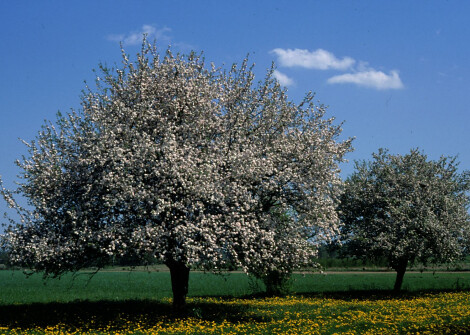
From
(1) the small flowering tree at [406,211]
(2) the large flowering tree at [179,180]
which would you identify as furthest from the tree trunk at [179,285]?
(1) the small flowering tree at [406,211]

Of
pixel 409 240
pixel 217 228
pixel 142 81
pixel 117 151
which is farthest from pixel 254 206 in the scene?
pixel 409 240

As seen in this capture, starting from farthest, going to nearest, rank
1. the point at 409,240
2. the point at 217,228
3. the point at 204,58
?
the point at 409,240, the point at 204,58, the point at 217,228

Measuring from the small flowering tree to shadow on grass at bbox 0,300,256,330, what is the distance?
53.8 ft

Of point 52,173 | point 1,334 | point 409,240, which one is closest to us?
point 1,334

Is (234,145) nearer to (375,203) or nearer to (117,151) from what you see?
(117,151)

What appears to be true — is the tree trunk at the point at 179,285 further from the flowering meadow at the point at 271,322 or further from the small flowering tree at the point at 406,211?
the small flowering tree at the point at 406,211

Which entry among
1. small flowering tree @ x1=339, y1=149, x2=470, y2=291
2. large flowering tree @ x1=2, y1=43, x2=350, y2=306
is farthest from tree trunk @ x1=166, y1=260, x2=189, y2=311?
small flowering tree @ x1=339, y1=149, x2=470, y2=291

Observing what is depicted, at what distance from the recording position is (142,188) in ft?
65.3

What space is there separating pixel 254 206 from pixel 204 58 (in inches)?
341

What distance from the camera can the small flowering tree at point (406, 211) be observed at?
37.8m

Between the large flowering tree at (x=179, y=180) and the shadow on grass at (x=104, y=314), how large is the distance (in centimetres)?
175

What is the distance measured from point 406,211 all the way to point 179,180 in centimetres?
2569

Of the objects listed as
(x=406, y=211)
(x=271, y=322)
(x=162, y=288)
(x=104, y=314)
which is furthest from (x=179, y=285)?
(x=162, y=288)

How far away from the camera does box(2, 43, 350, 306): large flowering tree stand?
19.9 meters
